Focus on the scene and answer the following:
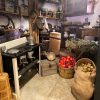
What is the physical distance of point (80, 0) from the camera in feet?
8.82

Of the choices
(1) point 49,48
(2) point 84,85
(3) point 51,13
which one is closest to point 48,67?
(1) point 49,48

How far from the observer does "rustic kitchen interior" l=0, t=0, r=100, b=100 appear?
1927 mm

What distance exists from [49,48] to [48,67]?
710mm

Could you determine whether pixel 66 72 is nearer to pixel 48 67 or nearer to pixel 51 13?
pixel 48 67

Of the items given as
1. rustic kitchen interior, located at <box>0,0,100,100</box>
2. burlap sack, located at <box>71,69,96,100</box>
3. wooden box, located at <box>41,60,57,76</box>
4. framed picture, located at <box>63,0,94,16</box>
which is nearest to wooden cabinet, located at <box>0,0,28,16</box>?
rustic kitchen interior, located at <box>0,0,100,100</box>

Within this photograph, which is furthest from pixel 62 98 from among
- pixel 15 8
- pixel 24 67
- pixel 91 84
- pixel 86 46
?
pixel 15 8

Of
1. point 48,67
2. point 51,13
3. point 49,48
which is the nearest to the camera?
point 48,67

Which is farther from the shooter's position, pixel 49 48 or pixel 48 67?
pixel 49 48

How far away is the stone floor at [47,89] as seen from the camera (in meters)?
2.02

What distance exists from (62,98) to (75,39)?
1.39 meters

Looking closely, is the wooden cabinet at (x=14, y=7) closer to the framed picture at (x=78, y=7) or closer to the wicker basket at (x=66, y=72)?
the framed picture at (x=78, y=7)

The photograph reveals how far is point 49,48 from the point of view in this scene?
3268 millimetres

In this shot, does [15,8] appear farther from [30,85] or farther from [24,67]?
[30,85]

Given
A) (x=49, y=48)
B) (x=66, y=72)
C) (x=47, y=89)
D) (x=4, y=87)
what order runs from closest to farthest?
1. (x=4, y=87)
2. (x=47, y=89)
3. (x=66, y=72)
4. (x=49, y=48)
